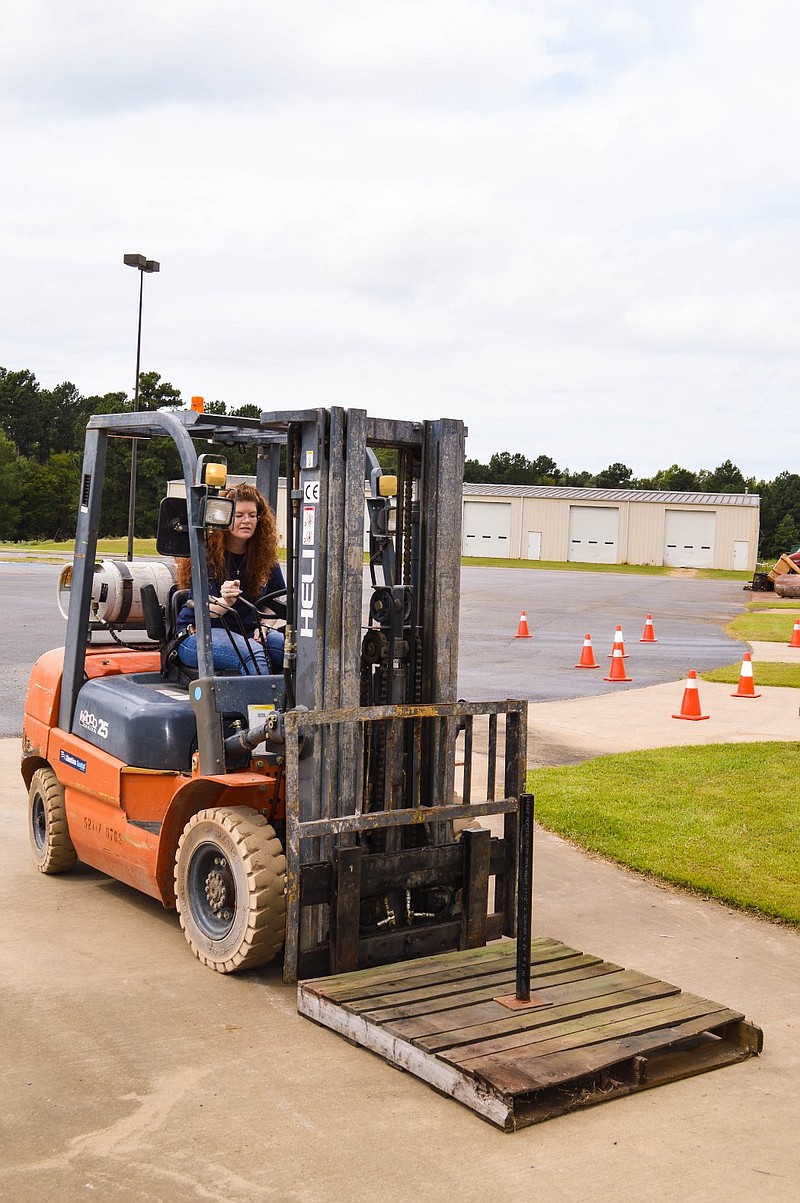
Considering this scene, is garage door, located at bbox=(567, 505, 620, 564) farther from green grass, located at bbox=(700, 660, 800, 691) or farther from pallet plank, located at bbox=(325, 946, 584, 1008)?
pallet plank, located at bbox=(325, 946, 584, 1008)

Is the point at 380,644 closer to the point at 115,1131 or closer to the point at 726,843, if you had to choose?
the point at 115,1131

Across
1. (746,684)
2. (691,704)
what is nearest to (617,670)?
(746,684)

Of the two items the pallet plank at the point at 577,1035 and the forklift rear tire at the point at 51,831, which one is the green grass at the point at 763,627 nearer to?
the forklift rear tire at the point at 51,831

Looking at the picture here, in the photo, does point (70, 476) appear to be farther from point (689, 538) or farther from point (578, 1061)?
point (578, 1061)

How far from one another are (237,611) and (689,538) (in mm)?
66395

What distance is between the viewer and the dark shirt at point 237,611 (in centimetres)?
596

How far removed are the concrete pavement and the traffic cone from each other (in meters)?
10.7

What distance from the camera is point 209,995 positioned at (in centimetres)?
508

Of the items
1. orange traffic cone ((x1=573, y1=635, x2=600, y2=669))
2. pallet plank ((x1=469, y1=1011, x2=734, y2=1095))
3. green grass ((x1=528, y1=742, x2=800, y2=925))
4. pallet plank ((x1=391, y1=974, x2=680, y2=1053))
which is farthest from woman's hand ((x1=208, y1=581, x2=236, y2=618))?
orange traffic cone ((x1=573, y1=635, x2=600, y2=669))

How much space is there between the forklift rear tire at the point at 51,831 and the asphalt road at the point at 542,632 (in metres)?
4.26

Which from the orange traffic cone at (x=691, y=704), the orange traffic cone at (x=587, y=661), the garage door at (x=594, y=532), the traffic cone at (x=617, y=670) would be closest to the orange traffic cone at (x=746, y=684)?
the orange traffic cone at (x=691, y=704)

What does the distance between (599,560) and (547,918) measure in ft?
218

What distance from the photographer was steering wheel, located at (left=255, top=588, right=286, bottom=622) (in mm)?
5945

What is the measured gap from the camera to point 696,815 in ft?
28.6
